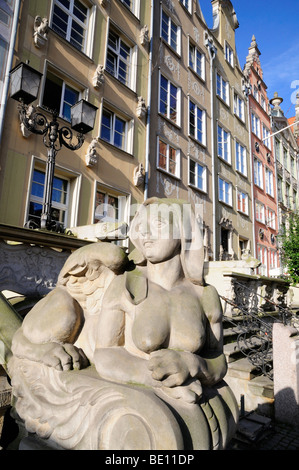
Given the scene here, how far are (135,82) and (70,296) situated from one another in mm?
12198

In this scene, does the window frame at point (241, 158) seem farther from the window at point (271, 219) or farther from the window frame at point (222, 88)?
the window at point (271, 219)

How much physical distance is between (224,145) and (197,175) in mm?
4421

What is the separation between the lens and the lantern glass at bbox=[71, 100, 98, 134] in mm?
5651

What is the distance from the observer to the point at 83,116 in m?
5.66

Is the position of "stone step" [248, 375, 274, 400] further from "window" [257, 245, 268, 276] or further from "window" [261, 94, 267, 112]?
"window" [261, 94, 267, 112]

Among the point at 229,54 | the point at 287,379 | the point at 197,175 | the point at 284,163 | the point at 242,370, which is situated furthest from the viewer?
the point at 284,163

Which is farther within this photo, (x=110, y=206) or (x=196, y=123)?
(x=196, y=123)

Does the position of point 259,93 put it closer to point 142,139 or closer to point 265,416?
point 142,139

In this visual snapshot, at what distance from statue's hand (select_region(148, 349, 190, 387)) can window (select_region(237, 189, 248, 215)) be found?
739 inches

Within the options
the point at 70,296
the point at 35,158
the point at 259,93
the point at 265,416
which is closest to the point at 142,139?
the point at 35,158

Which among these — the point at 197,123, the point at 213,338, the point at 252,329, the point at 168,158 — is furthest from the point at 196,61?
the point at 213,338

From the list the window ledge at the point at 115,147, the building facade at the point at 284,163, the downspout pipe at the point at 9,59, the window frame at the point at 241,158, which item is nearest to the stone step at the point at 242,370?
the downspout pipe at the point at 9,59

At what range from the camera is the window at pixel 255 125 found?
77.0 ft

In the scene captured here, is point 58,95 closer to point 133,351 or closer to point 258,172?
point 133,351
